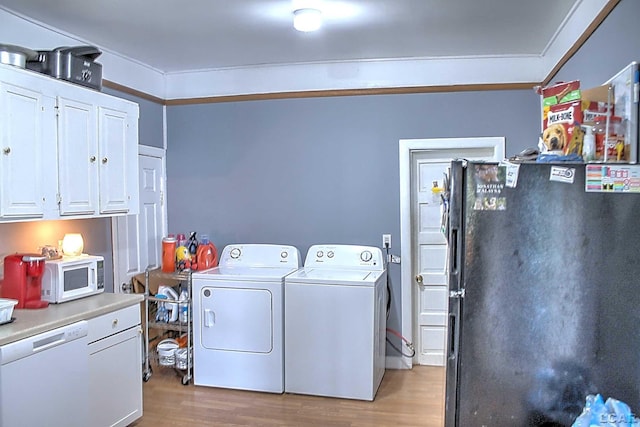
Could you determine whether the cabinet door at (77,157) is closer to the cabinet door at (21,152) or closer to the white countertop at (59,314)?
the cabinet door at (21,152)

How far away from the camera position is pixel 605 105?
2.03 m

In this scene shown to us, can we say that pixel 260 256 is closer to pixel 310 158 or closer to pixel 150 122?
pixel 310 158

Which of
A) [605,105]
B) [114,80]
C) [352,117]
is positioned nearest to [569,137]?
[605,105]

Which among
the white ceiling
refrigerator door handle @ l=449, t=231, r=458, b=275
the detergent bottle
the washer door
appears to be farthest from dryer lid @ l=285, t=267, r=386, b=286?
refrigerator door handle @ l=449, t=231, r=458, b=275

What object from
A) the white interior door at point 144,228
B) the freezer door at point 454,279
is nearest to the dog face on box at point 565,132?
the freezer door at point 454,279

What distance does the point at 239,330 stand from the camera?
12.3 feet

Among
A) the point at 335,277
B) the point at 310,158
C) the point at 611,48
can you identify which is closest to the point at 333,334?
the point at 335,277

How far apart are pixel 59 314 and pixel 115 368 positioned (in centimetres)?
52

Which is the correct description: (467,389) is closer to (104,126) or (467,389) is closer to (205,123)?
(104,126)

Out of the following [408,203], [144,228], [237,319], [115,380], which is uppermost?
[408,203]

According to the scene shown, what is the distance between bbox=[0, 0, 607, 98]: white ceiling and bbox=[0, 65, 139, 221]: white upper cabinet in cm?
54

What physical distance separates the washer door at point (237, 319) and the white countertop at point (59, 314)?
74cm

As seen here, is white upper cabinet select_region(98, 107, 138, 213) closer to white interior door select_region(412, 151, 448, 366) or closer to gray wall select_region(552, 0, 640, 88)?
white interior door select_region(412, 151, 448, 366)

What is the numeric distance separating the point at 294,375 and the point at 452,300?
218cm
